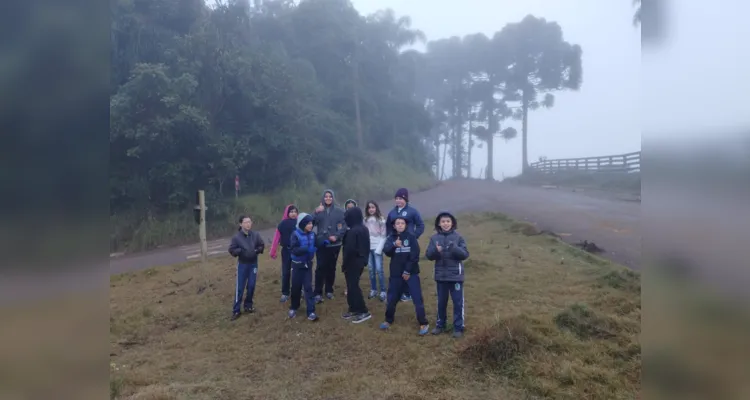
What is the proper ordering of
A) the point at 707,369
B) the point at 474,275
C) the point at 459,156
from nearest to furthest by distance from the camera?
the point at 707,369 → the point at 474,275 → the point at 459,156

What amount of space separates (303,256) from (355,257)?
0.67 meters

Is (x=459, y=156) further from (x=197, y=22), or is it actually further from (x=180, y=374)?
(x=180, y=374)

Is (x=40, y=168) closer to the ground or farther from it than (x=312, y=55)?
closer to the ground

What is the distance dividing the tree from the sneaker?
2010 centimetres

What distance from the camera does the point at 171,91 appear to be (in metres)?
15.6

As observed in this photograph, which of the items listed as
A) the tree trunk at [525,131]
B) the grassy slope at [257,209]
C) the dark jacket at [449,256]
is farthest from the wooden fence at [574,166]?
the dark jacket at [449,256]

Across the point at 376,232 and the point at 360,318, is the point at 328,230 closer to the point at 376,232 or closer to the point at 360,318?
the point at 376,232

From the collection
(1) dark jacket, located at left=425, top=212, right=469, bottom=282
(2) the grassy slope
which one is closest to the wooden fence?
(2) the grassy slope

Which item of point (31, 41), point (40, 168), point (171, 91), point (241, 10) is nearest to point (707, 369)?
point (40, 168)

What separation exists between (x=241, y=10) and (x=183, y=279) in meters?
15.3

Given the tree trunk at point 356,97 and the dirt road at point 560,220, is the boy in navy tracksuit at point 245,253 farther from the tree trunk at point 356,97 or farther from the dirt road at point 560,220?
the tree trunk at point 356,97

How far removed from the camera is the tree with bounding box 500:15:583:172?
2438cm

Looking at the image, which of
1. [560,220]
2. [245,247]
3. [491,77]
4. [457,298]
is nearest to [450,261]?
[457,298]

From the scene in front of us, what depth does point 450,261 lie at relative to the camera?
5270 millimetres
